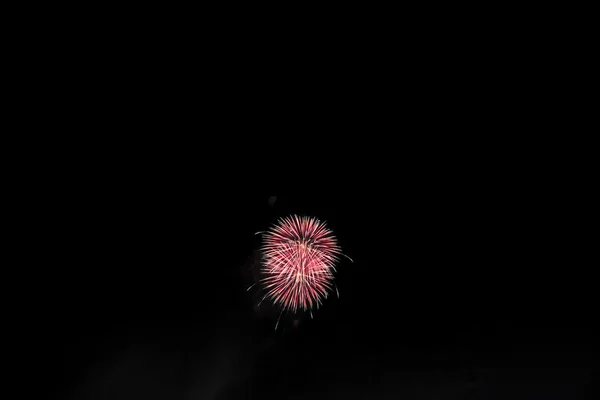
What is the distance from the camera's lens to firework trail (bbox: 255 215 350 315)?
604 inches

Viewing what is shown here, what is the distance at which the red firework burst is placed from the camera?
604 inches

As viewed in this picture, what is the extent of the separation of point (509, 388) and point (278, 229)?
9.76m

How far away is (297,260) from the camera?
1551cm

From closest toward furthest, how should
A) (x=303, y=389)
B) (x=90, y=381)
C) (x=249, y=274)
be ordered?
(x=90, y=381), (x=303, y=389), (x=249, y=274)

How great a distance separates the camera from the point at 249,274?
17125mm

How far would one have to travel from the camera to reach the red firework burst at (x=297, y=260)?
A: 15.3 metres

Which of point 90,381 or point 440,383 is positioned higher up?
point 440,383

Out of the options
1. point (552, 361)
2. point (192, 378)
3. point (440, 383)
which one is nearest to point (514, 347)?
point (552, 361)

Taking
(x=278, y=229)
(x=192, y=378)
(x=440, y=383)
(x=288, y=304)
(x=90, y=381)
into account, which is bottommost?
(x=90, y=381)

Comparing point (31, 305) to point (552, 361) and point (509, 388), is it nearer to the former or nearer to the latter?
point (509, 388)

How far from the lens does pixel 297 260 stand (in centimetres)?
1551

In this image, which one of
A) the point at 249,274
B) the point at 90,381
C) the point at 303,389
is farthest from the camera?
the point at 249,274

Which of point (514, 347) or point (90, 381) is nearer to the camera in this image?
point (90, 381)

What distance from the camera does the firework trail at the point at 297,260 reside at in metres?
15.3
